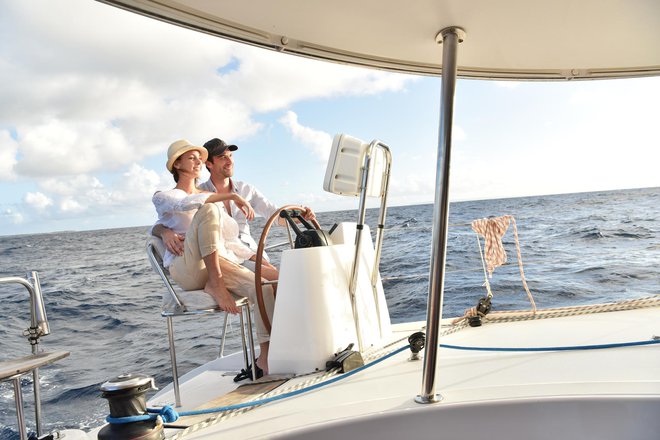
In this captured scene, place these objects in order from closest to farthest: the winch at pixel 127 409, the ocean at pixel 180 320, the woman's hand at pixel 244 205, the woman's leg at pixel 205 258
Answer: the winch at pixel 127 409 < the woman's leg at pixel 205 258 < the woman's hand at pixel 244 205 < the ocean at pixel 180 320

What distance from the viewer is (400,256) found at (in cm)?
1339

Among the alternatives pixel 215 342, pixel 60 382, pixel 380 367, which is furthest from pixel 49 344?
pixel 380 367

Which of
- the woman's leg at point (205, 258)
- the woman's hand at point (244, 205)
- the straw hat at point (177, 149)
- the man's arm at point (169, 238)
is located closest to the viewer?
the woman's leg at point (205, 258)

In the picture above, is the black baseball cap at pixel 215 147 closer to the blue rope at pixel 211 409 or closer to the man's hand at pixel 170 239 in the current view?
the man's hand at pixel 170 239

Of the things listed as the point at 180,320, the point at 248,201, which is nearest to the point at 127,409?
the point at 248,201

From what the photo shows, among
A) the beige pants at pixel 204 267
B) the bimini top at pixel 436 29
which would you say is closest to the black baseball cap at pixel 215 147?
the beige pants at pixel 204 267

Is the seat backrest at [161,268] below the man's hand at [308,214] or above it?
below

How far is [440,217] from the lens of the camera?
1.06 meters

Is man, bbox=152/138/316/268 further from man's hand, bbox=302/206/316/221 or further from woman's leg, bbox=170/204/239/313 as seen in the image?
woman's leg, bbox=170/204/239/313

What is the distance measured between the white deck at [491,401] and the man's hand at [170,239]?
3.34 ft

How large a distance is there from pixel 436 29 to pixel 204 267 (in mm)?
1412

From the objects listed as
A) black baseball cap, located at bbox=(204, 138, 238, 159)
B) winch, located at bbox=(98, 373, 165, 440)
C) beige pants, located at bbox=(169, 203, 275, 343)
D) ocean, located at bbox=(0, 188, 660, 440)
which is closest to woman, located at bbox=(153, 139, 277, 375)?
beige pants, located at bbox=(169, 203, 275, 343)

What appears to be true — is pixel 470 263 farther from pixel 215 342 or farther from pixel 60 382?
pixel 60 382

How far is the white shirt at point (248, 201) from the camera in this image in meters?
2.80
